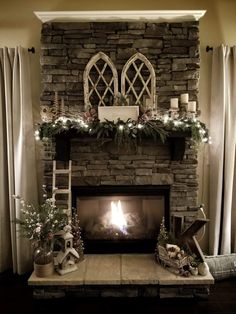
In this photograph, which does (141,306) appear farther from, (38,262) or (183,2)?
(183,2)

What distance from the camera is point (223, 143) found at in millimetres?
3402

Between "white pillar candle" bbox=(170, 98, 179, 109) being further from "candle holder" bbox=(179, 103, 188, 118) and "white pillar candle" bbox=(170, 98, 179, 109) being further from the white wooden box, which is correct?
the white wooden box

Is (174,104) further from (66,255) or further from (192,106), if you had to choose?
(66,255)

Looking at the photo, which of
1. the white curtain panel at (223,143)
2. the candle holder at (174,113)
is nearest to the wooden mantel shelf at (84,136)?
the candle holder at (174,113)

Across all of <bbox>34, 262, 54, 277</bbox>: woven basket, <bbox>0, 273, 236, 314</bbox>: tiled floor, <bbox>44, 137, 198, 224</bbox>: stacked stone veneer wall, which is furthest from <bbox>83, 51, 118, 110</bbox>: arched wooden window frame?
<bbox>0, 273, 236, 314</bbox>: tiled floor

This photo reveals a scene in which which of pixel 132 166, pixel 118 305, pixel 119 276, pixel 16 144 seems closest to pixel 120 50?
pixel 132 166

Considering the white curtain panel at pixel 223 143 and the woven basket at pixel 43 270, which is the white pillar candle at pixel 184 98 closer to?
the white curtain panel at pixel 223 143

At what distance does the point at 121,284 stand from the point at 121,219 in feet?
2.47

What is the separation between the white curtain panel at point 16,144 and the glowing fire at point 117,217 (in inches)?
34.3

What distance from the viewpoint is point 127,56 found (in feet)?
10.6

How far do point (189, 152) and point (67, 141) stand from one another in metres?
1.28

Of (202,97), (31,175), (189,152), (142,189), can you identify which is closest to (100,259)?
(142,189)

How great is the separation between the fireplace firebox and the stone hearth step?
46cm

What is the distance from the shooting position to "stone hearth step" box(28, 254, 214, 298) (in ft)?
9.14
